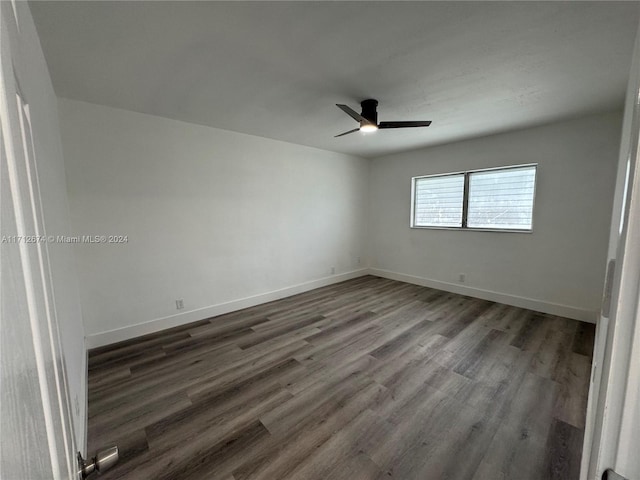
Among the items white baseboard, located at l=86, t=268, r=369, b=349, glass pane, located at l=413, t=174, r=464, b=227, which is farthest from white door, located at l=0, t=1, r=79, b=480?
glass pane, located at l=413, t=174, r=464, b=227

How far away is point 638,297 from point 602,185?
12.7 ft

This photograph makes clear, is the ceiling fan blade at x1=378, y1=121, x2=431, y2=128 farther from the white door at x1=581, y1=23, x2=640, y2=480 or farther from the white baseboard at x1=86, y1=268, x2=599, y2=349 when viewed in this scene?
the white baseboard at x1=86, y1=268, x2=599, y2=349

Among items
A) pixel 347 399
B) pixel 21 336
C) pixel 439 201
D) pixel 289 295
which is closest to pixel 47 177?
pixel 21 336

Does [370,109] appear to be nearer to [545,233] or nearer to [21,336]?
[21,336]

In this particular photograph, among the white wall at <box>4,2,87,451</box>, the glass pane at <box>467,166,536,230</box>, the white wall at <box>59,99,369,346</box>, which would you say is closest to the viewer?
the white wall at <box>4,2,87,451</box>

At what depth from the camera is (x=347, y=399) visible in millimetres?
1929

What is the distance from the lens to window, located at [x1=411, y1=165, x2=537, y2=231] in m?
3.56

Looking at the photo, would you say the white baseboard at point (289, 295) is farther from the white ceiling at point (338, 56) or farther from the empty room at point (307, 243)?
the white ceiling at point (338, 56)

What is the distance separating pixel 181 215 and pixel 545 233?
185 inches

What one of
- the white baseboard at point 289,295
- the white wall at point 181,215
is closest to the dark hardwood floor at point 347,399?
the white baseboard at point 289,295

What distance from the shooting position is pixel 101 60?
1.81 meters

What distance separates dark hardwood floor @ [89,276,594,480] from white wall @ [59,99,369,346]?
1.53 ft

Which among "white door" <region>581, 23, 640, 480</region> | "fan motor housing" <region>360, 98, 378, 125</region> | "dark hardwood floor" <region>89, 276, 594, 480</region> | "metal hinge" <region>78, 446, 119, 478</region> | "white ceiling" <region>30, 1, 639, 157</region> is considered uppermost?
"white ceiling" <region>30, 1, 639, 157</region>

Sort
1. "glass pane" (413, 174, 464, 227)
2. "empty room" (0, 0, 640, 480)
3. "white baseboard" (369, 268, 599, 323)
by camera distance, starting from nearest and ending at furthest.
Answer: "empty room" (0, 0, 640, 480) → "white baseboard" (369, 268, 599, 323) → "glass pane" (413, 174, 464, 227)
